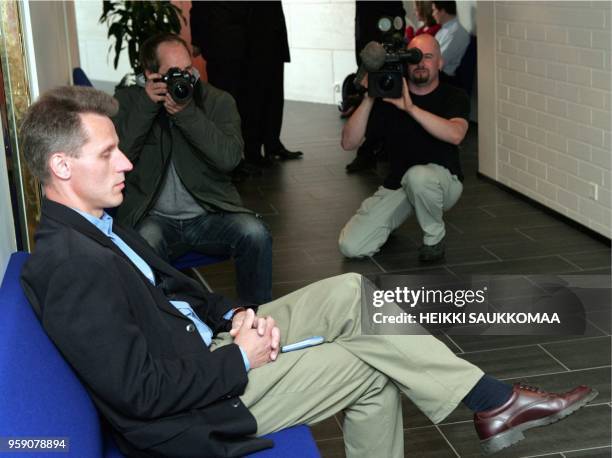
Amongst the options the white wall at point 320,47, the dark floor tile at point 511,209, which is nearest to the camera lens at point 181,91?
the dark floor tile at point 511,209

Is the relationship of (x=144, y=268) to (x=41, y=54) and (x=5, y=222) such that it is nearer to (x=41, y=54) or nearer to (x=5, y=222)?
(x=5, y=222)

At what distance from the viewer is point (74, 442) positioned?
1673mm

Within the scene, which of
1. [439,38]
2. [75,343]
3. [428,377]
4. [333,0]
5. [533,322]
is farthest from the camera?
[333,0]

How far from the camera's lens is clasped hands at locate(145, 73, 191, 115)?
3.56 metres

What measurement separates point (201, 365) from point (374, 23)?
6.17m

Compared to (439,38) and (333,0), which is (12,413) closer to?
(439,38)

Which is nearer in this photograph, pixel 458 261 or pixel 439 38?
pixel 458 261

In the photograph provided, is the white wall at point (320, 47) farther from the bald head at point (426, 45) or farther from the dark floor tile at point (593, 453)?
the dark floor tile at point (593, 453)

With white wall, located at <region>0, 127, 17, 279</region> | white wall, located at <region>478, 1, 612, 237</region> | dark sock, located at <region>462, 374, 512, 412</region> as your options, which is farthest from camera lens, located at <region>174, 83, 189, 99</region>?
white wall, located at <region>478, 1, 612, 237</region>

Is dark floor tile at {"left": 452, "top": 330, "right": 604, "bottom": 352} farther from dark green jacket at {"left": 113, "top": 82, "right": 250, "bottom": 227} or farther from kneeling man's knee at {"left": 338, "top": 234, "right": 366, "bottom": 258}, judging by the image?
kneeling man's knee at {"left": 338, "top": 234, "right": 366, "bottom": 258}

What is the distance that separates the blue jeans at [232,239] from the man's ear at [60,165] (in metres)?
1.52

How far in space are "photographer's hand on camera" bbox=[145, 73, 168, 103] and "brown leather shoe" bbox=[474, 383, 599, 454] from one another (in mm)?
1801

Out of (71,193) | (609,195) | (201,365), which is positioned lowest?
(609,195)

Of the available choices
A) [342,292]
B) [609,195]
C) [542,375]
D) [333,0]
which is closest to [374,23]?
[333,0]
